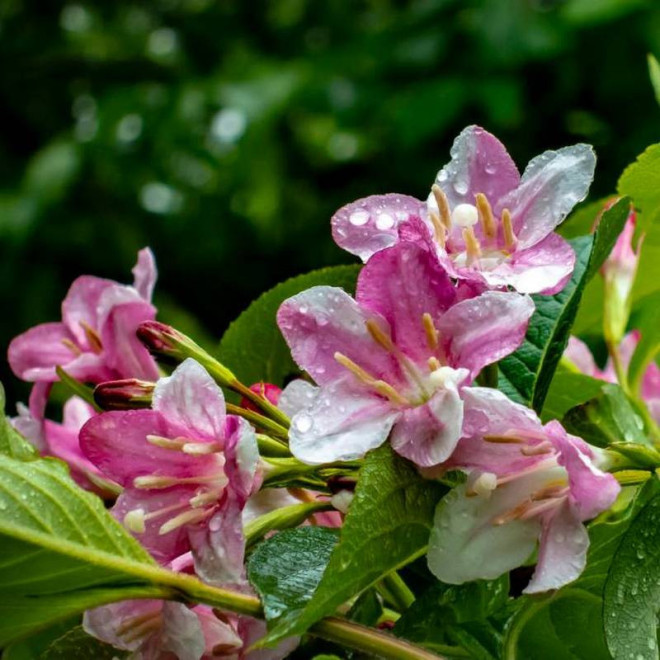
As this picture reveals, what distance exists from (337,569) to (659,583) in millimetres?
103

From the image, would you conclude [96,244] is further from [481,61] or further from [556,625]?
[556,625]

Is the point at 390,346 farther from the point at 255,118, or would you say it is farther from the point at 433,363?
the point at 255,118

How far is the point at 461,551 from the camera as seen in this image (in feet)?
1.23

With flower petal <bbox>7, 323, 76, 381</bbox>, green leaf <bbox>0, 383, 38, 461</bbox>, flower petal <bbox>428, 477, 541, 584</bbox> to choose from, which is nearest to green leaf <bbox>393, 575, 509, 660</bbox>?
flower petal <bbox>428, 477, 541, 584</bbox>

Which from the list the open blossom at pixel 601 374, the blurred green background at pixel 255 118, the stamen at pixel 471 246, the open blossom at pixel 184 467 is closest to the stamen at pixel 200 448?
the open blossom at pixel 184 467

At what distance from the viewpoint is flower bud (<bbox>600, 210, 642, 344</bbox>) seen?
0.62 m

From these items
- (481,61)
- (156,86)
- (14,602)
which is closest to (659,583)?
(14,602)

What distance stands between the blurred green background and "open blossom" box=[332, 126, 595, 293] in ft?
5.42

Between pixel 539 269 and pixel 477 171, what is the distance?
57mm

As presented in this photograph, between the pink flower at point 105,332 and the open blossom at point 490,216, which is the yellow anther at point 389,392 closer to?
the open blossom at point 490,216

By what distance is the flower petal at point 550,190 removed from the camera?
43 cm

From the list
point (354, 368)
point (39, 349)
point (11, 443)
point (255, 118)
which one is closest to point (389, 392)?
point (354, 368)

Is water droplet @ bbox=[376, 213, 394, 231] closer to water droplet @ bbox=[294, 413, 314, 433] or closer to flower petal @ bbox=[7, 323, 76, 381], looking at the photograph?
water droplet @ bbox=[294, 413, 314, 433]

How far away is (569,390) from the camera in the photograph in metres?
0.50
